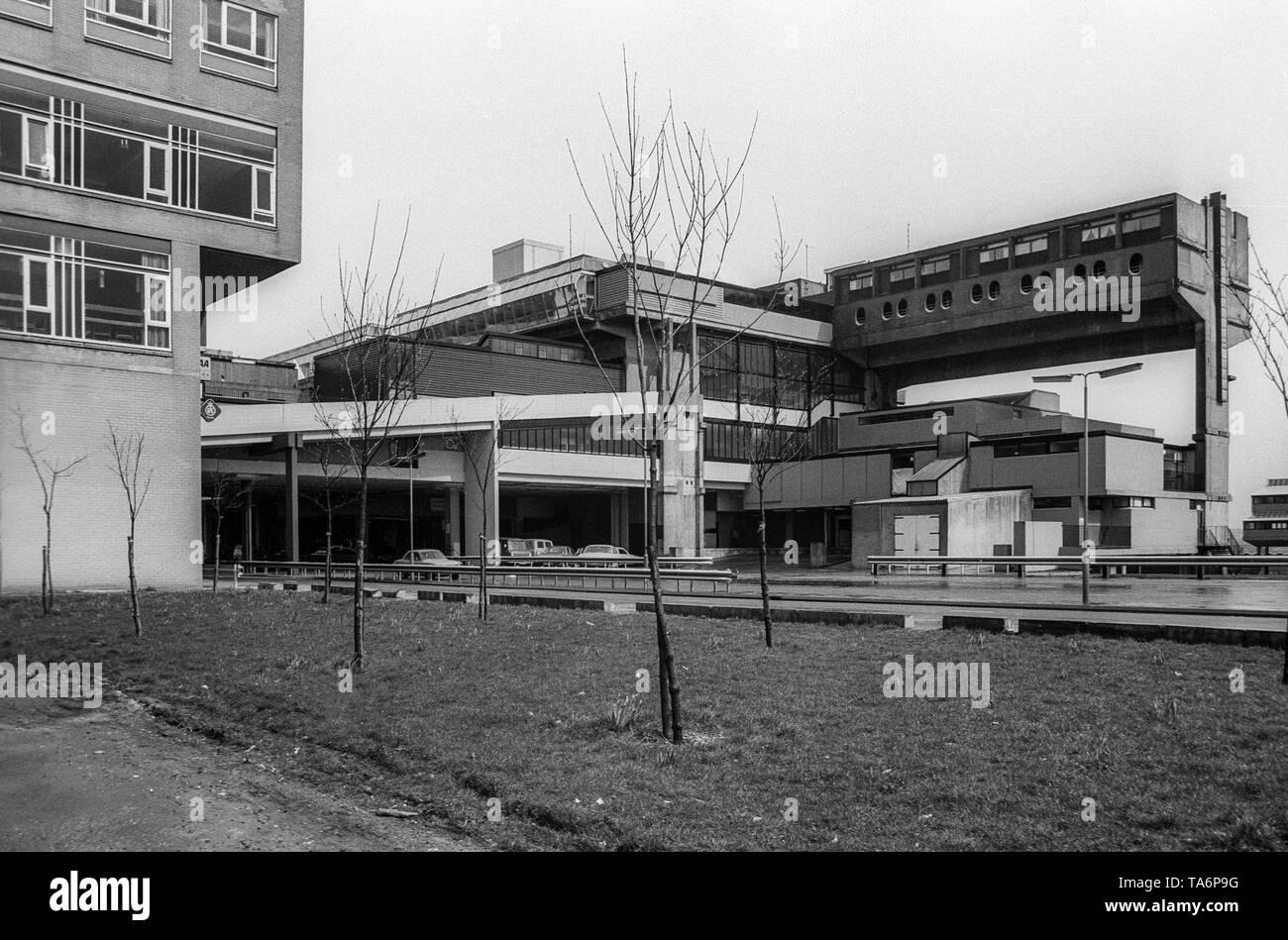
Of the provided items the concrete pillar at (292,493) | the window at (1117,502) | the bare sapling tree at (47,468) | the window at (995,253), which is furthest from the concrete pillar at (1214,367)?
the bare sapling tree at (47,468)

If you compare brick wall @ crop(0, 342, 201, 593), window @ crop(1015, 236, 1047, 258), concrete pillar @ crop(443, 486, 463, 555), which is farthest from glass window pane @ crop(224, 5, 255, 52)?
window @ crop(1015, 236, 1047, 258)

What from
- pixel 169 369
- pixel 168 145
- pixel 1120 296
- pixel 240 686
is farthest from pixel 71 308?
pixel 1120 296

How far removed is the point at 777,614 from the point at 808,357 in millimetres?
61872

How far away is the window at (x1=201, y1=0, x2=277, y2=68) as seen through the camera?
2742 cm

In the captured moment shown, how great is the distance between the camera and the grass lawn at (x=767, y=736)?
263 inches

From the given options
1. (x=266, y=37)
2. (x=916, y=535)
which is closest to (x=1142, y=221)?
(x=916, y=535)

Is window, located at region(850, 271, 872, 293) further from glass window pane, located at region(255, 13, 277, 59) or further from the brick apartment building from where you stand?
glass window pane, located at region(255, 13, 277, 59)

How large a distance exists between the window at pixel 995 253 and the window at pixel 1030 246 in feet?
1.99

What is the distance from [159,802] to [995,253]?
2758 inches

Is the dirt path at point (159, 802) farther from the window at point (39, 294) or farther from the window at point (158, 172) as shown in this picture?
the window at point (158, 172)

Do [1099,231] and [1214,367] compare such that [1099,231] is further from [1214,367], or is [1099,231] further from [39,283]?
[39,283]

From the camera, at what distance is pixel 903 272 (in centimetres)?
7469

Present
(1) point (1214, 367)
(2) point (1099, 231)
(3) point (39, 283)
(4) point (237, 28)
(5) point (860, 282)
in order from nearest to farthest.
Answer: (3) point (39, 283), (4) point (237, 28), (1) point (1214, 367), (2) point (1099, 231), (5) point (860, 282)
